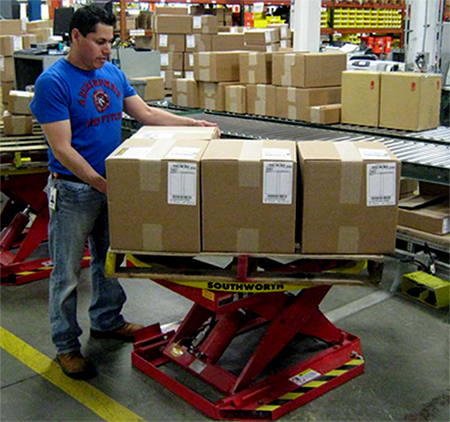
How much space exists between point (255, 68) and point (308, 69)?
0.60m

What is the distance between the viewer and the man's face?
3066 millimetres

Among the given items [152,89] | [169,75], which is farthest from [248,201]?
[169,75]

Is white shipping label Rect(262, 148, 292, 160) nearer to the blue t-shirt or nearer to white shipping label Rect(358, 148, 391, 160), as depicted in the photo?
white shipping label Rect(358, 148, 391, 160)

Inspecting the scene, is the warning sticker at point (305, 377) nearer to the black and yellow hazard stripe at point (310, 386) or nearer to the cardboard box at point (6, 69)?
the black and yellow hazard stripe at point (310, 386)

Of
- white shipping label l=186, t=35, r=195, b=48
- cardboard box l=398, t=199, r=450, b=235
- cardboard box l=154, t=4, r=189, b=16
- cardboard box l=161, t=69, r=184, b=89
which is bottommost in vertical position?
cardboard box l=398, t=199, r=450, b=235

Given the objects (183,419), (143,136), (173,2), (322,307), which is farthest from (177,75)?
(183,419)

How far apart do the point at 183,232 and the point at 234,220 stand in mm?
226

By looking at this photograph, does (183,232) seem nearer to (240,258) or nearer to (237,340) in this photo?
(240,258)

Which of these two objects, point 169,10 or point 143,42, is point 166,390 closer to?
point 169,10

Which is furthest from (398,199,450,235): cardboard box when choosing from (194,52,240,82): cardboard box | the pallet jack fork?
(194,52,240,82): cardboard box

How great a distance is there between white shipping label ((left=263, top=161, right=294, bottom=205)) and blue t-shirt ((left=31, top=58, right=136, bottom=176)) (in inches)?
44.0

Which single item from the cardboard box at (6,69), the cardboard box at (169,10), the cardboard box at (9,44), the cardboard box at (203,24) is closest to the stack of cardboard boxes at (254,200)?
the cardboard box at (9,44)

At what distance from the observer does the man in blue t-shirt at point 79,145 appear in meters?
3.03

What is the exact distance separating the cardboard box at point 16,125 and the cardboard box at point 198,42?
13.0ft
